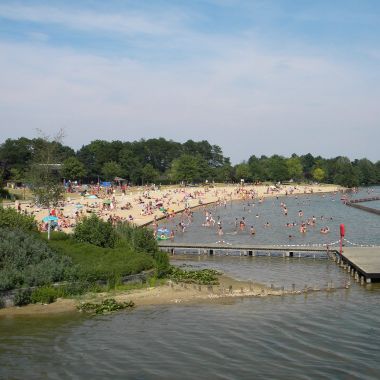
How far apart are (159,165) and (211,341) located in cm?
15965

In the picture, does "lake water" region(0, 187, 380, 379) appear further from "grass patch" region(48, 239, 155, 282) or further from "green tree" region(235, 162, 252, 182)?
"green tree" region(235, 162, 252, 182)

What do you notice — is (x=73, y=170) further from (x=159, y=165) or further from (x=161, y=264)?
(x=161, y=264)

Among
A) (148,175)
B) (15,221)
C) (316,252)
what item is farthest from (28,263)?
(148,175)

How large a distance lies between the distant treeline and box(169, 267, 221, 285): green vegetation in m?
79.0

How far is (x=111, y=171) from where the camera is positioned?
13425 cm

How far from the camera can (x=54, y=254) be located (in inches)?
1127

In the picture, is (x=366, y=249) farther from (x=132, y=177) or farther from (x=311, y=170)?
(x=311, y=170)

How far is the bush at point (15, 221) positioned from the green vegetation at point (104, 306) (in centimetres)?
918

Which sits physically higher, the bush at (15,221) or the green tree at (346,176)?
the green tree at (346,176)

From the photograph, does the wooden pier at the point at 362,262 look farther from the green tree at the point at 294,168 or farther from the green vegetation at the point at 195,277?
the green tree at the point at 294,168

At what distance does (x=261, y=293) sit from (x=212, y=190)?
103m

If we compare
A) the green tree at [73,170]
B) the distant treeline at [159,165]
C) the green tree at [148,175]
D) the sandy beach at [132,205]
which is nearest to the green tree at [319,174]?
the distant treeline at [159,165]

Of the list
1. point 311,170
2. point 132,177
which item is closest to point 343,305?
point 132,177

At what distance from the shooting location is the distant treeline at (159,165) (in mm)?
120812
